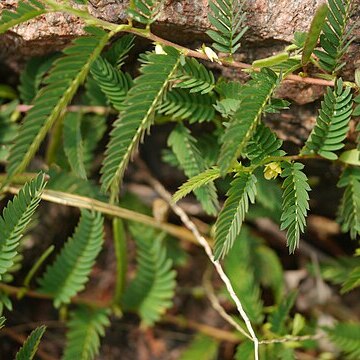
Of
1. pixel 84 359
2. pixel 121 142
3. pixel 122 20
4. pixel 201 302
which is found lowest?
pixel 201 302

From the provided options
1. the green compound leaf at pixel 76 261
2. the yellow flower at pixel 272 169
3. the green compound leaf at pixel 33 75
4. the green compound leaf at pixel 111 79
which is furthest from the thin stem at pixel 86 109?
the yellow flower at pixel 272 169

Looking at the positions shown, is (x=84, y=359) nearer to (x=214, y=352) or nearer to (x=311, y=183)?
(x=214, y=352)

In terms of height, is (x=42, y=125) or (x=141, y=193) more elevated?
(x=42, y=125)

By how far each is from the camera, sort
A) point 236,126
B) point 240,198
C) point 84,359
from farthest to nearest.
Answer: point 84,359 < point 240,198 < point 236,126

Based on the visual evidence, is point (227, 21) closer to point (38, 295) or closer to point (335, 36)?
point (335, 36)

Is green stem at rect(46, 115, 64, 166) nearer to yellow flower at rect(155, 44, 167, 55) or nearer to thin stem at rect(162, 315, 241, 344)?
yellow flower at rect(155, 44, 167, 55)

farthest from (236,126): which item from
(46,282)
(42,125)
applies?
(46,282)
